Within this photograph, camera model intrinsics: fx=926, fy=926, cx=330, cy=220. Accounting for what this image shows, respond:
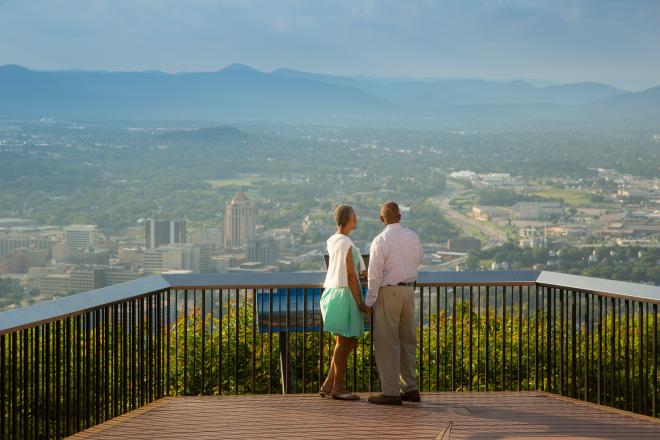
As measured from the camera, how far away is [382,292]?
6477 millimetres

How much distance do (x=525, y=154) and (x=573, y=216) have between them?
732 cm

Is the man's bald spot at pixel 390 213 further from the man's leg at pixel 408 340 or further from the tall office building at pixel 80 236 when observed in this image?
the tall office building at pixel 80 236

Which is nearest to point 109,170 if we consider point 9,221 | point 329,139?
point 9,221

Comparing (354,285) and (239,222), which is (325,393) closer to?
(354,285)

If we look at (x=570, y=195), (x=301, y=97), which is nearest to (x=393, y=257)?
(x=570, y=195)

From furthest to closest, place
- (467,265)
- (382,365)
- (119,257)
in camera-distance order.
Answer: (119,257)
(467,265)
(382,365)

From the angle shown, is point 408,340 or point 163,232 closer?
point 408,340

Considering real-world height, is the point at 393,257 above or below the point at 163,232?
above

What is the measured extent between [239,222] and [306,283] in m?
34.7

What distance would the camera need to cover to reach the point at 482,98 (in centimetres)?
6003

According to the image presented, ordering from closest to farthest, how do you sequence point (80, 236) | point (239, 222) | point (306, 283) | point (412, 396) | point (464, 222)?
point (412, 396) → point (306, 283) → point (464, 222) → point (80, 236) → point (239, 222)

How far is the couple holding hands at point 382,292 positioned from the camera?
6418mm

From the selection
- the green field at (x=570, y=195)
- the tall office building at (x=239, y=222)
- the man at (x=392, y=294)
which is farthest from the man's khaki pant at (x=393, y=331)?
the green field at (x=570, y=195)

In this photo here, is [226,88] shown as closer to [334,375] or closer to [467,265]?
[467,265]
